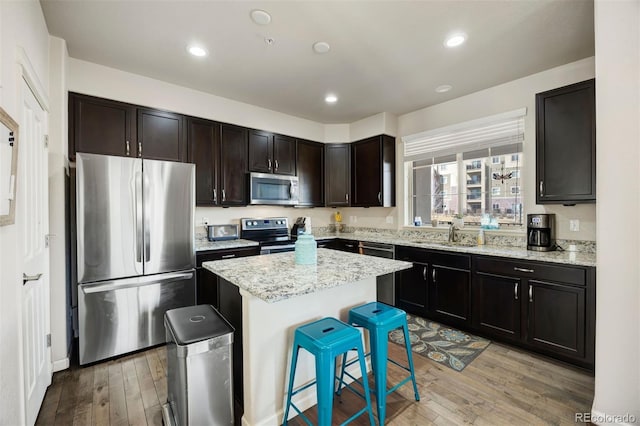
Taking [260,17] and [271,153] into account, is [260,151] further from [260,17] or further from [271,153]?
[260,17]

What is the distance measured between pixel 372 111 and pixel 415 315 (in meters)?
2.88

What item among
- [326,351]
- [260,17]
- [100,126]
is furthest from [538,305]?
[100,126]

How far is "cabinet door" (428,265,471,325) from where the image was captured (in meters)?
3.00

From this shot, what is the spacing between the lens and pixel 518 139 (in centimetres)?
318

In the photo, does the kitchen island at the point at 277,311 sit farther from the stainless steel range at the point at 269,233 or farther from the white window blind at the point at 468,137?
the white window blind at the point at 468,137

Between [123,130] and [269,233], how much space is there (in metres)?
2.17

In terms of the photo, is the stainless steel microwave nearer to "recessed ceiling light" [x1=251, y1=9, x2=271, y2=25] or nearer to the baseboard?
"recessed ceiling light" [x1=251, y1=9, x2=271, y2=25]

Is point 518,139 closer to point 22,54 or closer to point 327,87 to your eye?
point 327,87

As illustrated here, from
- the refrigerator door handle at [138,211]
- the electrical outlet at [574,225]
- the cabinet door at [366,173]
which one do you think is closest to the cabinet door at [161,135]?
the refrigerator door handle at [138,211]

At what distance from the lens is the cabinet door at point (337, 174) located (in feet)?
15.2

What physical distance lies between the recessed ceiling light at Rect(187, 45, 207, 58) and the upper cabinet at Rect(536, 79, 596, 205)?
Result: 319 centimetres

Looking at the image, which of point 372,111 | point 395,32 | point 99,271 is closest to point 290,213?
point 372,111

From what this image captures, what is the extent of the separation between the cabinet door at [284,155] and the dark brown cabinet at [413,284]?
197 cm

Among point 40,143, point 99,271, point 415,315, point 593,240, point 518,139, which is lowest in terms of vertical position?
point 415,315
